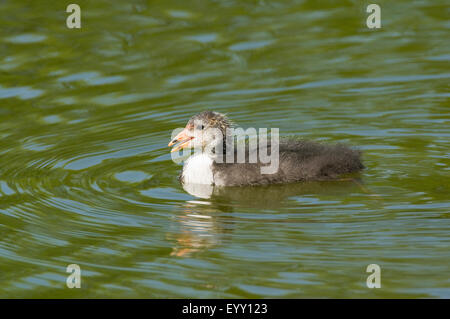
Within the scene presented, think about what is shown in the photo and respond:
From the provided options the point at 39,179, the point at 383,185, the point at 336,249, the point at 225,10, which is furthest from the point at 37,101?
the point at 336,249

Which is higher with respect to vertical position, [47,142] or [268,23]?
[268,23]

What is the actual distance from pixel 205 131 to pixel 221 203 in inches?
44.1

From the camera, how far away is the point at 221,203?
950cm

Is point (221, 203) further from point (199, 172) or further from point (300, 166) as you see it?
point (300, 166)

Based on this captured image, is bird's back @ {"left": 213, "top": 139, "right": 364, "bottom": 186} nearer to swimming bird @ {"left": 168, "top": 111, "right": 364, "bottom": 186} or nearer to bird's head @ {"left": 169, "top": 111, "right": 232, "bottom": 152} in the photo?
swimming bird @ {"left": 168, "top": 111, "right": 364, "bottom": 186}

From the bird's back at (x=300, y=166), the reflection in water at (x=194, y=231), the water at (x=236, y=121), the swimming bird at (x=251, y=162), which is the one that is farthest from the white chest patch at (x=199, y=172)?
the reflection in water at (x=194, y=231)

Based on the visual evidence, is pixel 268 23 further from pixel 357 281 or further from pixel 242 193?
pixel 357 281

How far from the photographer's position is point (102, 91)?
43.3 feet

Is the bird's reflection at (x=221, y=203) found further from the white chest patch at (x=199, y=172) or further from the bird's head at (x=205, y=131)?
the bird's head at (x=205, y=131)

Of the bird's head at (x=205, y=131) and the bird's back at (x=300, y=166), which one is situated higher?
the bird's head at (x=205, y=131)

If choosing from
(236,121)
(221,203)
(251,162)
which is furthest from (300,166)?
(236,121)

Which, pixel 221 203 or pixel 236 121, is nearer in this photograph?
pixel 221 203

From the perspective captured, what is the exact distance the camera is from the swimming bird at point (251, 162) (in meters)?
9.91

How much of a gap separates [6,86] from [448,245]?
24.9 ft
